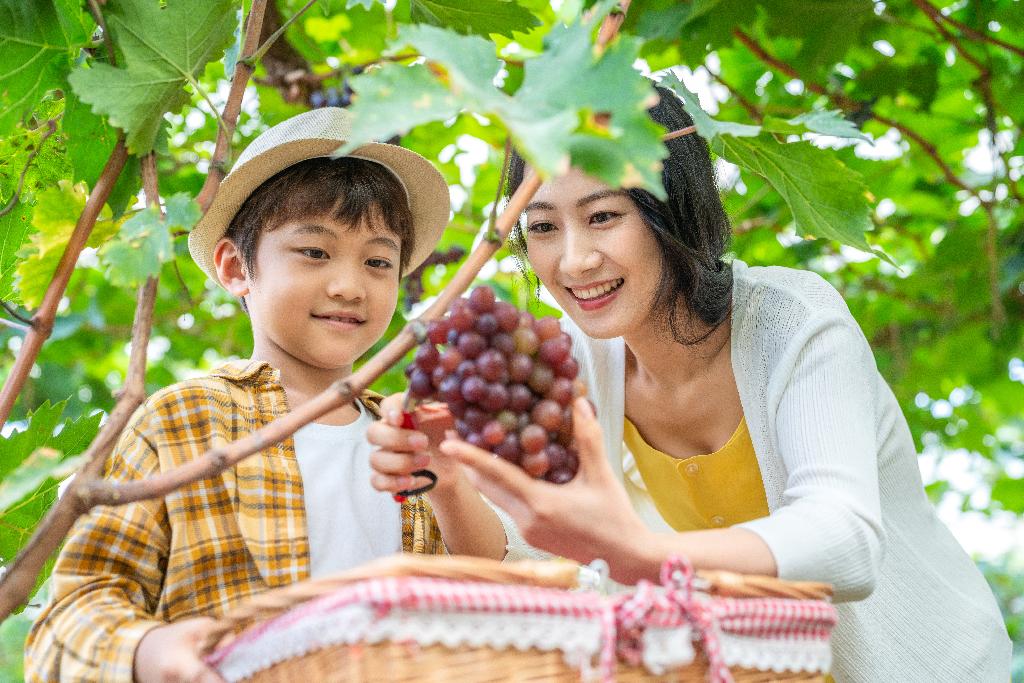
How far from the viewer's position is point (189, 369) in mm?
4215

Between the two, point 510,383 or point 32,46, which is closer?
point 510,383

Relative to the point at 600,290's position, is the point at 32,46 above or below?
above

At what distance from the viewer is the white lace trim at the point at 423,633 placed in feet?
2.63

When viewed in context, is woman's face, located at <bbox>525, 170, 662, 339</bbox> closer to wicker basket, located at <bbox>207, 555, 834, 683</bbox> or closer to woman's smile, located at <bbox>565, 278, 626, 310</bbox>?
woman's smile, located at <bbox>565, 278, 626, 310</bbox>

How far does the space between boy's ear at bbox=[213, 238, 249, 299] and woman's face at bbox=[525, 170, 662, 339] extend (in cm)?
49

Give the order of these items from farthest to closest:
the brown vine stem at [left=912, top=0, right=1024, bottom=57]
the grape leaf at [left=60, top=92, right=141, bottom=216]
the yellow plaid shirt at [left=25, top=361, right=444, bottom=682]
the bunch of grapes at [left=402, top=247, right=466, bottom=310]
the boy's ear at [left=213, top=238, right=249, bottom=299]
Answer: the bunch of grapes at [left=402, top=247, right=466, bottom=310], the brown vine stem at [left=912, top=0, right=1024, bottom=57], the boy's ear at [left=213, top=238, right=249, bottom=299], the grape leaf at [left=60, top=92, right=141, bottom=216], the yellow plaid shirt at [left=25, top=361, right=444, bottom=682]

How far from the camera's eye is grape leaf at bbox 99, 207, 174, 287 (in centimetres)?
107

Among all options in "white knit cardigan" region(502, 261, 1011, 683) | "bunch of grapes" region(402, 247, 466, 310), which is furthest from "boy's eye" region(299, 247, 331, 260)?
"bunch of grapes" region(402, 247, 466, 310)

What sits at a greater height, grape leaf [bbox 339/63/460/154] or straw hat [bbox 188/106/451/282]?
straw hat [bbox 188/106/451/282]

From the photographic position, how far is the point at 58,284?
47.8 inches

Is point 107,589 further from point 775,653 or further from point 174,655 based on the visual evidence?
point 775,653

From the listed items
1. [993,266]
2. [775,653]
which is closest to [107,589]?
[775,653]

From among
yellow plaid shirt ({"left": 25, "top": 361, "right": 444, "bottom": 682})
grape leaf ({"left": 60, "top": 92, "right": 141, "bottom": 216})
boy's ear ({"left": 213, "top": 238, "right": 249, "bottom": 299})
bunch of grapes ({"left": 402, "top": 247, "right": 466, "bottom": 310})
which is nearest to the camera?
yellow plaid shirt ({"left": 25, "top": 361, "right": 444, "bottom": 682})

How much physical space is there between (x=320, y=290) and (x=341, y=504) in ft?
1.01
